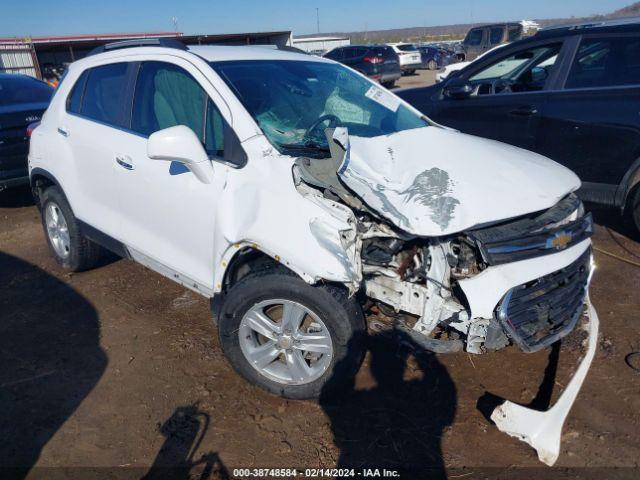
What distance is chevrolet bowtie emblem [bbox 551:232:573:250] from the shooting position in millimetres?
2646

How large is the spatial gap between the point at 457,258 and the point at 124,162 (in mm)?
2273

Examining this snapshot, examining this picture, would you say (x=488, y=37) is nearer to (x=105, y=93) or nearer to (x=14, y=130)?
(x=14, y=130)

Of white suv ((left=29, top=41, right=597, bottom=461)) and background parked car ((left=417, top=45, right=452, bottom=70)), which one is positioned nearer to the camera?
white suv ((left=29, top=41, right=597, bottom=461))

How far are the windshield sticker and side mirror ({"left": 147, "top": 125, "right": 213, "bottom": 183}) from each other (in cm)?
152

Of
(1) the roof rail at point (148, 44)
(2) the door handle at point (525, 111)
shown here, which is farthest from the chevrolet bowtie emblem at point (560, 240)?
(2) the door handle at point (525, 111)

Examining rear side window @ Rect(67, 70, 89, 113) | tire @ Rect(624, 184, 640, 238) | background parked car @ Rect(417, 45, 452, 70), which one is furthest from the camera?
background parked car @ Rect(417, 45, 452, 70)

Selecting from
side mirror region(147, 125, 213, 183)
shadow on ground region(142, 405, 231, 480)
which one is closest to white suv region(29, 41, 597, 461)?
side mirror region(147, 125, 213, 183)

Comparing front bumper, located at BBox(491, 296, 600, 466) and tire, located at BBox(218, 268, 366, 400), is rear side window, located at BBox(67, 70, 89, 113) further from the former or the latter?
front bumper, located at BBox(491, 296, 600, 466)

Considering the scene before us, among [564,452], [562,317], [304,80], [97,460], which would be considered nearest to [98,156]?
[304,80]

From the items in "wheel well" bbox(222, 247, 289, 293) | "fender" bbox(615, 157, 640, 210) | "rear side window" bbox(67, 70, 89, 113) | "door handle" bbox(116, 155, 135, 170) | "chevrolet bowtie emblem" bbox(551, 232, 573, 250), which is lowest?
"fender" bbox(615, 157, 640, 210)

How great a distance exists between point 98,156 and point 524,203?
2.87 metres

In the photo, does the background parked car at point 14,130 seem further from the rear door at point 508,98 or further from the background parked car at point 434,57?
the background parked car at point 434,57

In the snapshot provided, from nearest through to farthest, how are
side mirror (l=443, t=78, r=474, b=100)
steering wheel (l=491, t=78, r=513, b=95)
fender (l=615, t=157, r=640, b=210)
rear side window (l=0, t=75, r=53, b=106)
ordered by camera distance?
1. fender (l=615, t=157, r=640, b=210)
2. side mirror (l=443, t=78, r=474, b=100)
3. steering wheel (l=491, t=78, r=513, b=95)
4. rear side window (l=0, t=75, r=53, b=106)

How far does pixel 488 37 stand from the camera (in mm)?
20828
